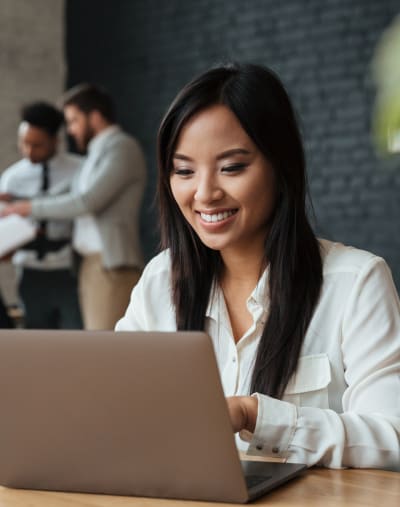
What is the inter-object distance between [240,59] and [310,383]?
4.68 meters

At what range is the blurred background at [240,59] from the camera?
534 centimetres

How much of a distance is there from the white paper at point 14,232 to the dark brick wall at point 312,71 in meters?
1.67

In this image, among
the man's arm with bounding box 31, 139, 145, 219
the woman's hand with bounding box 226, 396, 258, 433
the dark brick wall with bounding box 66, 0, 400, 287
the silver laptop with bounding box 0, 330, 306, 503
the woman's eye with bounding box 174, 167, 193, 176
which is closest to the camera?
the silver laptop with bounding box 0, 330, 306, 503

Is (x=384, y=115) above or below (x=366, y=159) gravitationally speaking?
above

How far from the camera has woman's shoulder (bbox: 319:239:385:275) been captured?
4.96ft

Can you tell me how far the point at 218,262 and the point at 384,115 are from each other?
0.92 meters

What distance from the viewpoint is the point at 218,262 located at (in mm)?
1700

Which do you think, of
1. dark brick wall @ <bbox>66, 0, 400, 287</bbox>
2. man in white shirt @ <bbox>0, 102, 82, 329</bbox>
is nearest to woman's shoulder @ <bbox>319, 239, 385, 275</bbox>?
man in white shirt @ <bbox>0, 102, 82, 329</bbox>

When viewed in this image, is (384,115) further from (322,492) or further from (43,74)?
(43,74)

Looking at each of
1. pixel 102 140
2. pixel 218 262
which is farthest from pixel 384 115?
pixel 102 140

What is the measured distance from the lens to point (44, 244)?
4355mm

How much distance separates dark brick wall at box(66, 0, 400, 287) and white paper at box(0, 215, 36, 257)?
5.49 feet

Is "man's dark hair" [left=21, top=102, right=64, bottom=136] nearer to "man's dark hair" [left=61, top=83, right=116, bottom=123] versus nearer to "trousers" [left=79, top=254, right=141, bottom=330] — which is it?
"man's dark hair" [left=61, top=83, right=116, bottom=123]

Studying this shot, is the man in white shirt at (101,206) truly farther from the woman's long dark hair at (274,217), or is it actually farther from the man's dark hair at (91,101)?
the woman's long dark hair at (274,217)
